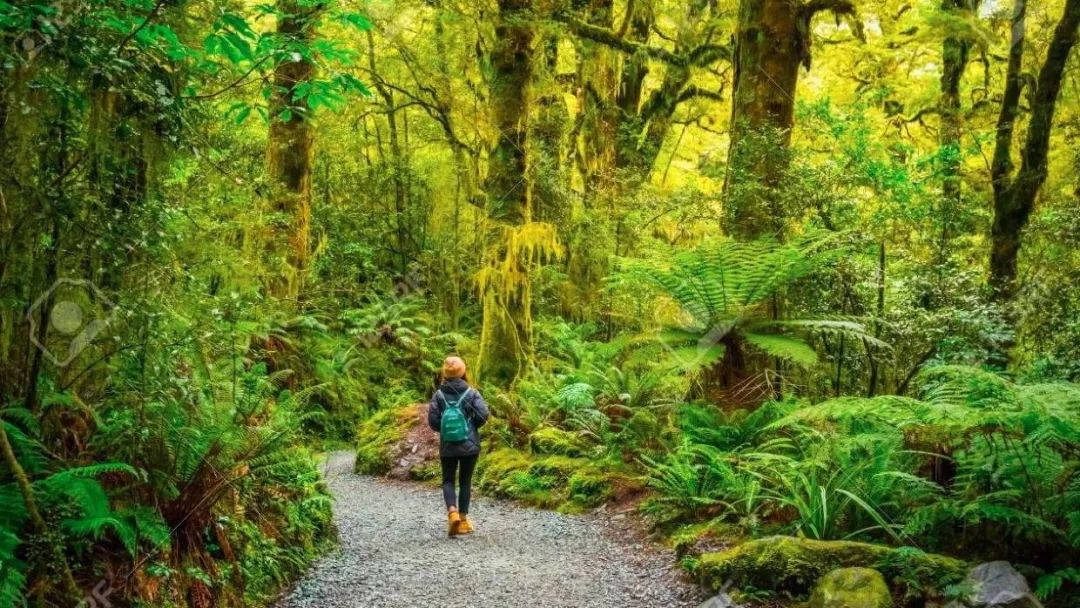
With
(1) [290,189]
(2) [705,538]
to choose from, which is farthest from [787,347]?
(1) [290,189]

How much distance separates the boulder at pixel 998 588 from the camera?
339 centimetres

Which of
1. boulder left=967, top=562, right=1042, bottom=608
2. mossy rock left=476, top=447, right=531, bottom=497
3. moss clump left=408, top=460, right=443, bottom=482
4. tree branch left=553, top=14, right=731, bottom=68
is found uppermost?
tree branch left=553, top=14, right=731, bottom=68

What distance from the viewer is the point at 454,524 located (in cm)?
636

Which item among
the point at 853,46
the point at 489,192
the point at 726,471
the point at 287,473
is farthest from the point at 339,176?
the point at 726,471

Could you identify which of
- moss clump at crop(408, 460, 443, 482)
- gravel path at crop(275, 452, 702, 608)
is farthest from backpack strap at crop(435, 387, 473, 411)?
moss clump at crop(408, 460, 443, 482)

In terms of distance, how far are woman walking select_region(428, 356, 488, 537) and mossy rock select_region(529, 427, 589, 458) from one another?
1740 millimetres

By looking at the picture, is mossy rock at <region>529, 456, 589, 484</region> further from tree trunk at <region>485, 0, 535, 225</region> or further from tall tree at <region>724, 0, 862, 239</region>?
tree trunk at <region>485, 0, 535, 225</region>

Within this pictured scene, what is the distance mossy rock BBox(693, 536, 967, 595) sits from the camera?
3746 millimetres

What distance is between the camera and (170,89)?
12.7ft

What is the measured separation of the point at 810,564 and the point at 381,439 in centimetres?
717

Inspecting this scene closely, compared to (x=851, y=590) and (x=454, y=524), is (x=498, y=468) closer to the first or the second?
(x=454, y=524)

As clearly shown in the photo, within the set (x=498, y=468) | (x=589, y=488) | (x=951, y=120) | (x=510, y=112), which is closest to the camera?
(x=589, y=488)

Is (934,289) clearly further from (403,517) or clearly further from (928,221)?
(403,517)

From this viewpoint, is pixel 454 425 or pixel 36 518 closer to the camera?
pixel 36 518
